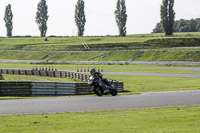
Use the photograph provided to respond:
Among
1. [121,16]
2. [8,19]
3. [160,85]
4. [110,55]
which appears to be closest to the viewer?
[160,85]

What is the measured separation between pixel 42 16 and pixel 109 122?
131 meters

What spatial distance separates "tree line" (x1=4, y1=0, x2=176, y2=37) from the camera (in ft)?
369

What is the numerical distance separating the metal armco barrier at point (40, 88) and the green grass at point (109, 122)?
9.56m

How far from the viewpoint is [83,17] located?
455 feet

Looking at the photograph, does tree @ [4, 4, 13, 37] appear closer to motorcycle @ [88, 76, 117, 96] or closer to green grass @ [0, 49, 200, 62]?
green grass @ [0, 49, 200, 62]

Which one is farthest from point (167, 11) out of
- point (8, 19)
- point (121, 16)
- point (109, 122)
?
point (109, 122)

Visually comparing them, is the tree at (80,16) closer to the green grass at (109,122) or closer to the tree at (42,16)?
the tree at (42,16)

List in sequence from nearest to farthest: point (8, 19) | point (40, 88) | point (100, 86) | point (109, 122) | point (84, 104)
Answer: point (109, 122) → point (84, 104) → point (100, 86) → point (40, 88) → point (8, 19)

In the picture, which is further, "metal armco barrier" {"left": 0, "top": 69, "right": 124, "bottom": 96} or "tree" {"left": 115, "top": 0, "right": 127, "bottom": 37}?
"tree" {"left": 115, "top": 0, "right": 127, "bottom": 37}

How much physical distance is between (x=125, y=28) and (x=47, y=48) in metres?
27.3

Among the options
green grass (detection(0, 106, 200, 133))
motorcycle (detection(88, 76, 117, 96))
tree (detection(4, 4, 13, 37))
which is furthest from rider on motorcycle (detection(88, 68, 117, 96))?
tree (detection(4, 4, 13, 37))

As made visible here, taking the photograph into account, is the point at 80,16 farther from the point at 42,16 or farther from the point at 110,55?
the point at 110,55

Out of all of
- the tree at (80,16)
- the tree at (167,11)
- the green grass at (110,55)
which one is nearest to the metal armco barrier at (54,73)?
the green grass at (110,55)

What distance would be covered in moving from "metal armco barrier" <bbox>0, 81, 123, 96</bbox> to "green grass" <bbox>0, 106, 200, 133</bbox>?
9558mm
